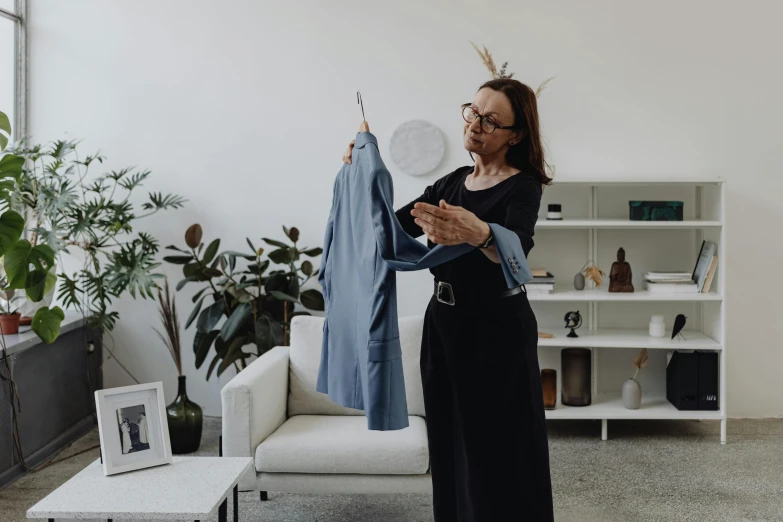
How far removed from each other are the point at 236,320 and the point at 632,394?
2.03 metres

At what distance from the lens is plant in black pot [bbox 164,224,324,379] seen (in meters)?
3.82

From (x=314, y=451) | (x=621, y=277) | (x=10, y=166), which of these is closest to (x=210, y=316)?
(x=10, y=166)

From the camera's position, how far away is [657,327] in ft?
13.2

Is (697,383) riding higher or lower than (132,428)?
lower

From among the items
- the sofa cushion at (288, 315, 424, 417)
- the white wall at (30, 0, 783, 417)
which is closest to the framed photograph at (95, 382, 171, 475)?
the sofa cushion at (288, 315, 424, 417)

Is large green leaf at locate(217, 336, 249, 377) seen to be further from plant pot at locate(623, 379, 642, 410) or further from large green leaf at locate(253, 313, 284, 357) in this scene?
plant pot at locate(623, 379, 642, 410)

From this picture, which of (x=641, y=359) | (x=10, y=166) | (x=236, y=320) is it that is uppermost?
(x=10, y=166)

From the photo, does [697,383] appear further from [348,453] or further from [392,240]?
[392,240]

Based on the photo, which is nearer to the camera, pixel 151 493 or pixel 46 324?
pixel 151 493

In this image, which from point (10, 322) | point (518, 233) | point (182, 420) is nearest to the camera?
point (518, 233)

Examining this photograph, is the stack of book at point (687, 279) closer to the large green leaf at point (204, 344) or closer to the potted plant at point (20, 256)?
the large green leaf at point (204, 344)

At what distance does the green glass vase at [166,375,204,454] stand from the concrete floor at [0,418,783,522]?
0.33 feet

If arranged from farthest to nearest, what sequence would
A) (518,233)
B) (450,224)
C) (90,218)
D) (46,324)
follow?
(90,218)
(46,324)
(518,233)
(450,224)

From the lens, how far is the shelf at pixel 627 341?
153 inches
